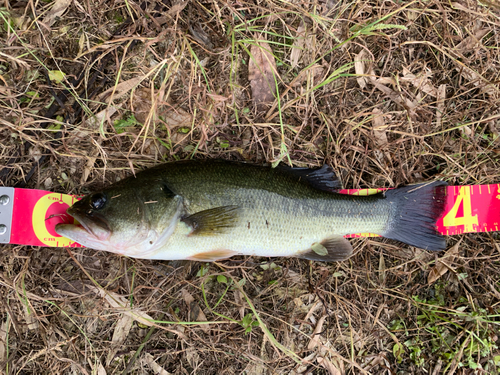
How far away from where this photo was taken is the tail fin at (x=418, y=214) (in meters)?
2.78

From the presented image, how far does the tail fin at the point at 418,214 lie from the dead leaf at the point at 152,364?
2.35 meters

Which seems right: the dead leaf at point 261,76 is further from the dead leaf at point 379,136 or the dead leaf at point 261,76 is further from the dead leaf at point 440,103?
the dead leaf at point 440,103

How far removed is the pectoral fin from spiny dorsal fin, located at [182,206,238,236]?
2.49 ft

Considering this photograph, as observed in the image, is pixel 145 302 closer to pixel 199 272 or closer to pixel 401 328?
pixel 199 272

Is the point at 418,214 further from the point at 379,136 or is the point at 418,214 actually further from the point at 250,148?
the point at 250,148

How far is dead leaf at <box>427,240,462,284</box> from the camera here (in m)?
3.01

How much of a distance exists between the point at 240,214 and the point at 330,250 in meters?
0.86

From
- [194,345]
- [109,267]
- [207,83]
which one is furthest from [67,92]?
[194,345]

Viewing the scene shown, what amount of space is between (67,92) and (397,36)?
3.06 m

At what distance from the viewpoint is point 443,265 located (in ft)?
9.95

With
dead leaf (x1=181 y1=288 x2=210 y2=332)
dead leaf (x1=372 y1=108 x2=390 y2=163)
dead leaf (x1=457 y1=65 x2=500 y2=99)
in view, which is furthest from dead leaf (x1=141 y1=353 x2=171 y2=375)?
dead leaf (x1=457 y1=65 x2=500 y2=99)

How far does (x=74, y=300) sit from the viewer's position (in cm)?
279

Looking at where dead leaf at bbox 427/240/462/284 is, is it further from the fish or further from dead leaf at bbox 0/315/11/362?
dead leaf at bbox 0/315/11/362

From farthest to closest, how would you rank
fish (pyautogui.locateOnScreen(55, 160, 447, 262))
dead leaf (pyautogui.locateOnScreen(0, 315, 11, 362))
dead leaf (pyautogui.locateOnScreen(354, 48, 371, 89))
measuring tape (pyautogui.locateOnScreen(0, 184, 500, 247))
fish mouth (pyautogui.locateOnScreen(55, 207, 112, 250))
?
dead leaf (pyautogui.locateOnScreen(354, 48, 371, 89)), dead leaf (pyautogui.locateOnScreen(0, 315, 11, 362)), measuring tape (pyautogui.locateOnScreen(0, 184, 500, 247)), fish (pyautogui.locateOnScreen(55, 160, 447, 262)), fish mouth (pyautogui.locateOnScreen(55, 207, 112, 250))
